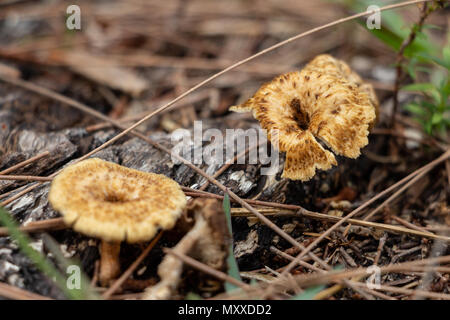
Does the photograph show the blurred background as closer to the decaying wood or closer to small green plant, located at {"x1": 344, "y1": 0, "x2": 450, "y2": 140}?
small green plant, located at {"x1": 344, "y1": 0, "x2": 450, "y2": 140}

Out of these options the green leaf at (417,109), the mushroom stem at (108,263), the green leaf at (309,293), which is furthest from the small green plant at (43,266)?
the green leaf at (417,109)

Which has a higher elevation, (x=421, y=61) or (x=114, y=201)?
(x=421, y=61)

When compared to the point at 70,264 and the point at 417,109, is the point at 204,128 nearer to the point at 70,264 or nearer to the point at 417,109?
the point at 70,264

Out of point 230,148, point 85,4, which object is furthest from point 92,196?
point 85,4

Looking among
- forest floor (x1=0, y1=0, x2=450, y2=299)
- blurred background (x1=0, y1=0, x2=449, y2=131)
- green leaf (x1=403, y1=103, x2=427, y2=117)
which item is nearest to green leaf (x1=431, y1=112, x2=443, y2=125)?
green leaf (x1=403, y1=103, x2=427, y2=117)

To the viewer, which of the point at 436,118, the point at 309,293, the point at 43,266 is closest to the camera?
the point at 43,266

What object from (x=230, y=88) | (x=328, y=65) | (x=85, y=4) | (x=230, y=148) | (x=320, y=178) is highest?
(x=85, y=4)

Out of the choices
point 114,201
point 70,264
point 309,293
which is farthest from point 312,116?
point 70,264

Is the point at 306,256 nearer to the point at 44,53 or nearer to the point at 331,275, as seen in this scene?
the point at 331,275
